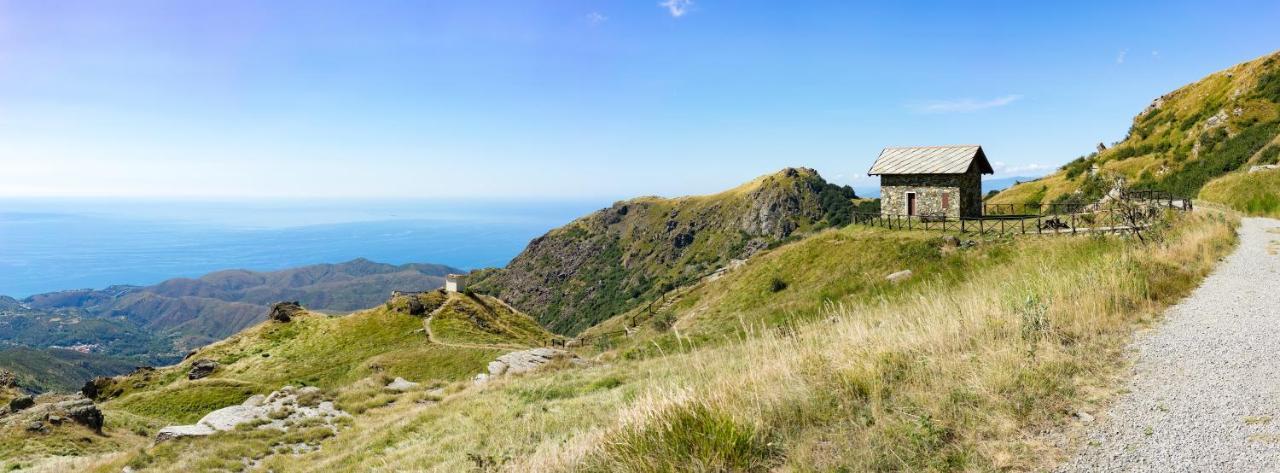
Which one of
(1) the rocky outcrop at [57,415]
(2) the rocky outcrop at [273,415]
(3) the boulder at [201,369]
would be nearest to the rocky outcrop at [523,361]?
(2) the rocky outcrop at [273,415]

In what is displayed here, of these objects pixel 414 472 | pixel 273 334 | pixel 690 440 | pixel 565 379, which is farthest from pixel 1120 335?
pixel 273 334

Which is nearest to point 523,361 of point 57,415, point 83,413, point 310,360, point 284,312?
point 310,360

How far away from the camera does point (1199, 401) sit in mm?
5578

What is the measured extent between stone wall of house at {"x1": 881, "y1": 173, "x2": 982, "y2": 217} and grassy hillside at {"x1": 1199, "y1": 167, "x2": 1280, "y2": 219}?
13.0 m

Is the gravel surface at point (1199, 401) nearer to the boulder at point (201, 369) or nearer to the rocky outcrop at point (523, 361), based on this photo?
the rocky outcrop at point (523, 361)

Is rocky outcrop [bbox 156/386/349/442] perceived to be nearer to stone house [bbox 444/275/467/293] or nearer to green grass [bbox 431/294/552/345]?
green grass [bbox 431/294/552/345]

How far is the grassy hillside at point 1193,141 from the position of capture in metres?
45.8

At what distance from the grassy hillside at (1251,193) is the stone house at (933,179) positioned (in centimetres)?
1305

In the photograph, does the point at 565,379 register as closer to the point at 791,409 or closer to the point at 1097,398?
the point at 791,409

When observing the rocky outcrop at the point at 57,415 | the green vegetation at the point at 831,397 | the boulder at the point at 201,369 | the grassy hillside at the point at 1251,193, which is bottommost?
the boulder at the point at 201,369

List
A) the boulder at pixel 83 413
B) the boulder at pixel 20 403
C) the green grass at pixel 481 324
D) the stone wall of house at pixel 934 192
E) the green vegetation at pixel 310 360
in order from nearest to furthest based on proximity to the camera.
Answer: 1. the boulder at pixel 83 413
2. the boulder at pixel 20 403
3. the green vegetation at pixel 310 360
4. the green grass at pixel 481 324
5. the stone wall of house at pixel 934 192

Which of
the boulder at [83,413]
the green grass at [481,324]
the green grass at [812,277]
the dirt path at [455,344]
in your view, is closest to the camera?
the boulder at [83,413]

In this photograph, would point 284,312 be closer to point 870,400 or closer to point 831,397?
point 831,397

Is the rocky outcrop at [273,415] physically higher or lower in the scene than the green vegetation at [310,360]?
higher
